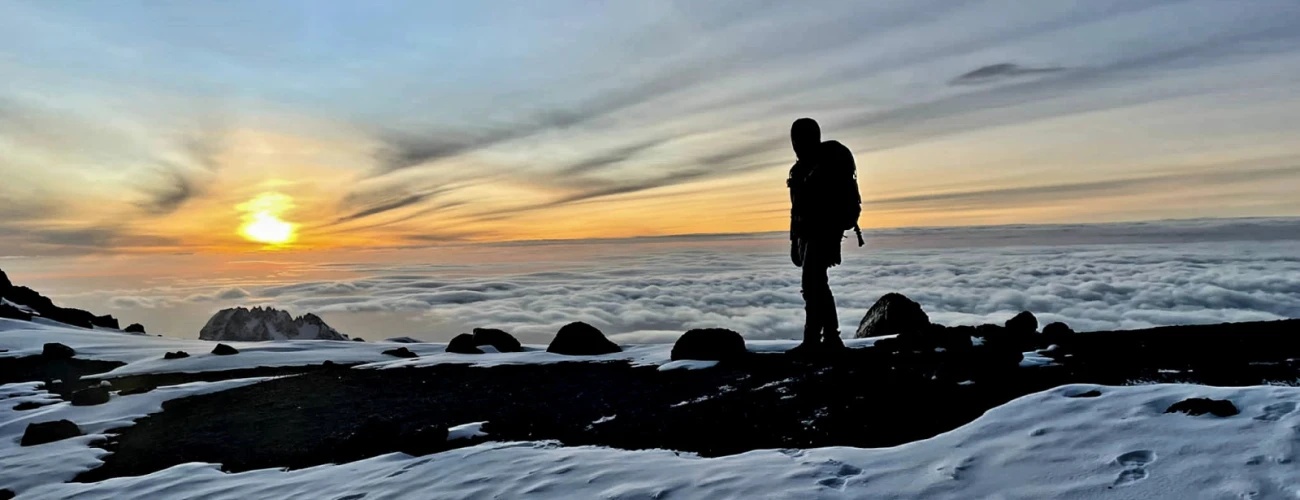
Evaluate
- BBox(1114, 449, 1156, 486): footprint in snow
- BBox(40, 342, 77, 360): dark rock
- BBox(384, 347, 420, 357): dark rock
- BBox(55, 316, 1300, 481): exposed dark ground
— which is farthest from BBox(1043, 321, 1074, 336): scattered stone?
BBox(40, 342, 77, 360): dark rock

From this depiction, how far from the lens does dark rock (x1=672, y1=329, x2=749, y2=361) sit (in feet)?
31.9

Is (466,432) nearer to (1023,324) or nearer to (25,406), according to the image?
(25,406)

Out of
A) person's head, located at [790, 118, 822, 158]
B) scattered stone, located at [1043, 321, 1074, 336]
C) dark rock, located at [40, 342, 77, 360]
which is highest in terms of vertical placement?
person's head, located at [790, 118, 822, 158]

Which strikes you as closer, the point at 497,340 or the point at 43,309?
the point at 497,340

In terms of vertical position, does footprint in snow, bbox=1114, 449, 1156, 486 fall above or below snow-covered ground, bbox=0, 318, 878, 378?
below

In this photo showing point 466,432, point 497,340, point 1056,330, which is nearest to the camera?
point 466,432

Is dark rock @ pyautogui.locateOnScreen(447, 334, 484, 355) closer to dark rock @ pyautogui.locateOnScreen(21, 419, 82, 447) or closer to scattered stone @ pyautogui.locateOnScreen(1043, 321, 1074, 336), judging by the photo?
dark rock @ pyautogui.locateOnScreen(21, 419, 82, 447)

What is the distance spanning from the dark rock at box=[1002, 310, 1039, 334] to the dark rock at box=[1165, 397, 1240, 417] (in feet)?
21.4

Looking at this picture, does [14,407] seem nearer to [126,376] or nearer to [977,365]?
[126,376]

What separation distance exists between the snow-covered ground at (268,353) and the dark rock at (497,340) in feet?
1.23

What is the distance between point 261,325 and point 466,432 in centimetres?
8149

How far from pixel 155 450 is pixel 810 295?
25.4 feet

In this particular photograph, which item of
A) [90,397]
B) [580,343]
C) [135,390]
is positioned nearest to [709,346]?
[580,343]

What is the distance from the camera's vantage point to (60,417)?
859 centimetres
